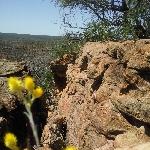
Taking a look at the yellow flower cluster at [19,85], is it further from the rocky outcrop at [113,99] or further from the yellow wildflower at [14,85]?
the rocky outcrop at [113,99]

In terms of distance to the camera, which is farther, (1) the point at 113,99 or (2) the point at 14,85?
(1) the point at 113,99

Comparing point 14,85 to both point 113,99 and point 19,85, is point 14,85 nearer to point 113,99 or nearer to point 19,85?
point 19,85

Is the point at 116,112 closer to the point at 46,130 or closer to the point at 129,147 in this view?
the point at 129,147

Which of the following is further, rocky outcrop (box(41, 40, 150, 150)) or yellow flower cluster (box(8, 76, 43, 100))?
rocky outcrop (box(41, 40, 150, 150))

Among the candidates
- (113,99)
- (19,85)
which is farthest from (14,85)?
(113,99)

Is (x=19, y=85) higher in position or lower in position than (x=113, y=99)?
higher

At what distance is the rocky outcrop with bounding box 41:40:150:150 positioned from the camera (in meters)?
9.44

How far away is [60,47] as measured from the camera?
1694cm

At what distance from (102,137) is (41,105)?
8.23 m

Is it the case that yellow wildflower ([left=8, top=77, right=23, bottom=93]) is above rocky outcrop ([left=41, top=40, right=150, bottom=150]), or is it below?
above

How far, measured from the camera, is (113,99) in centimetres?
1017

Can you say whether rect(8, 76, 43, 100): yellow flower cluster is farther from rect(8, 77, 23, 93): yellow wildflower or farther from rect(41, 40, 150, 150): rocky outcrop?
rect(41, 40, 150, 150): rocky outcrop

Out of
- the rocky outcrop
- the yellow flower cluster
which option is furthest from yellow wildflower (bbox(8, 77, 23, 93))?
the rocky outcrop

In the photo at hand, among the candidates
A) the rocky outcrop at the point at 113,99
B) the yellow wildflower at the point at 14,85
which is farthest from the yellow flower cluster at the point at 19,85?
the rocky outcrop at the point at 113,99
